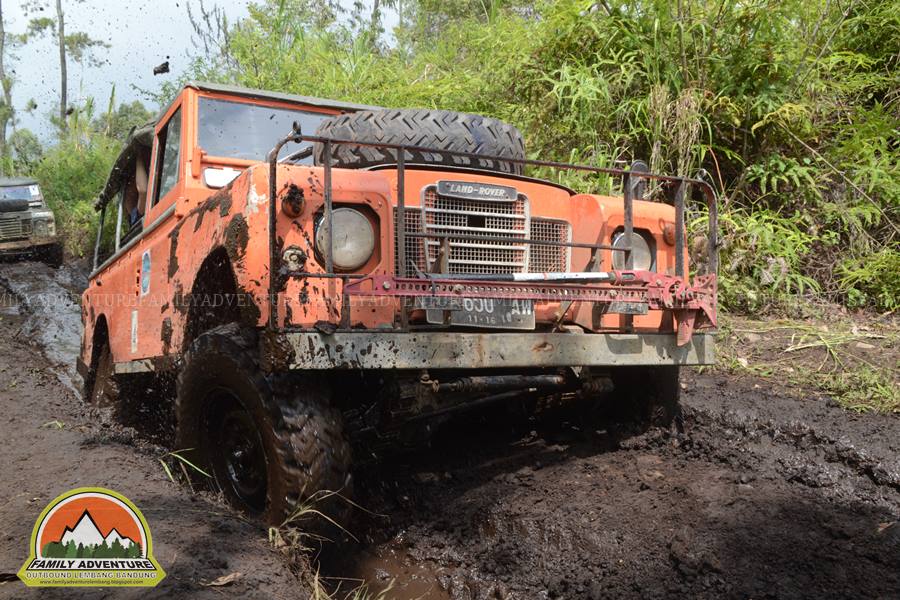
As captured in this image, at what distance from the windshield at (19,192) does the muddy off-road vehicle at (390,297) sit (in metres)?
11.3

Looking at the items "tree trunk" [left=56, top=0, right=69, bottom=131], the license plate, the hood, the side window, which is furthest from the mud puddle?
"tree trunk" [left=56, top=0, right=69, bottom=131]

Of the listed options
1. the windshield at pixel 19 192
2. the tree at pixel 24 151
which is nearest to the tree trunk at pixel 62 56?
the tree at pixel 24 151

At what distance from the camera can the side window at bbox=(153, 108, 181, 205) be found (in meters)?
4.29

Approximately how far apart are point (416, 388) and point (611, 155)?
4450 millimetres

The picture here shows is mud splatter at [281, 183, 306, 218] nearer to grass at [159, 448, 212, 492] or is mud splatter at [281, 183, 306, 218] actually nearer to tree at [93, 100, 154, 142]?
grass at [159, 448, 212, 492]

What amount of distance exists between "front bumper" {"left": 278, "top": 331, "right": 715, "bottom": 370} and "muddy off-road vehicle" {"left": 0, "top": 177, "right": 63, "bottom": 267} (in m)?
12.8

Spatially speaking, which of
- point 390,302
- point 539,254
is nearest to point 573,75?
point 539,254

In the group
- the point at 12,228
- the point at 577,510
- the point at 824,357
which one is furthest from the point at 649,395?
the point at 12,228

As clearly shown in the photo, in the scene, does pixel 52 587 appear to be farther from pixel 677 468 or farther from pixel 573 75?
pixel 573 75

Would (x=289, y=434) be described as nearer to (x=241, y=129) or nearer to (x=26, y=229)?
(x=241, y=129)

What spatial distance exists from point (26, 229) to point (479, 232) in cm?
1277

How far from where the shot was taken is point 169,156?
4.41 m

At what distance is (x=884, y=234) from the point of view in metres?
6.35

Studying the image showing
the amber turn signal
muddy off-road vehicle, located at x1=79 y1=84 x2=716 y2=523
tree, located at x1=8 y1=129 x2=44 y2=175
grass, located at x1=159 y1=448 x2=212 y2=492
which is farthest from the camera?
tree, located at x1=8 y1=129 x2=44 y2=175
